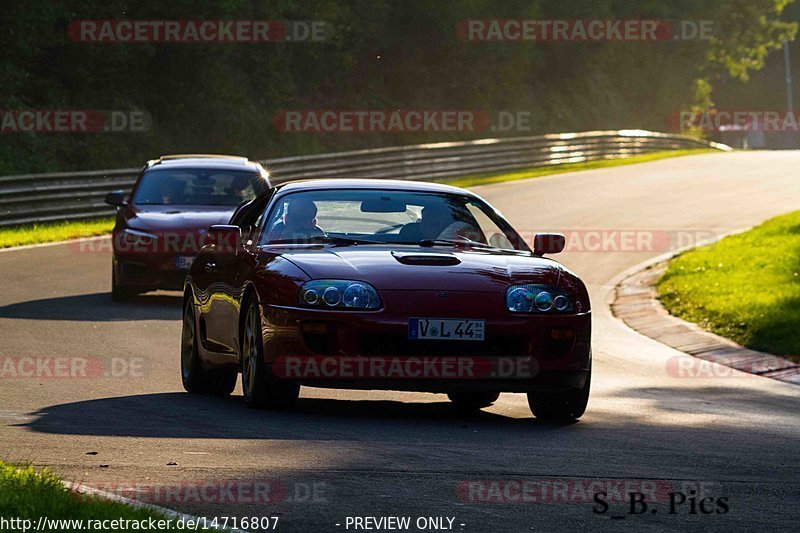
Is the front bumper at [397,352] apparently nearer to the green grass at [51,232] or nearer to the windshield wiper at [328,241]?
the windshield wiper at [328,241]

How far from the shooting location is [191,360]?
1105 centimetres

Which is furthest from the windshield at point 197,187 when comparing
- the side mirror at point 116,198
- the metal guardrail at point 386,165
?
the metal guardrail at point 386,165

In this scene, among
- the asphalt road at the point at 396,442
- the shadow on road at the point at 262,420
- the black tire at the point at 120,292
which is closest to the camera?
the asphalt road at the point at 396,442

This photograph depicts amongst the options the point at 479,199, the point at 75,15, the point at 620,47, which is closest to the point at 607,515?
the point at 479,199

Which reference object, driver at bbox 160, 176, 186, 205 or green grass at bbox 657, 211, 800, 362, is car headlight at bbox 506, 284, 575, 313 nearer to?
green grass at bbox 657, 211, 800, 362

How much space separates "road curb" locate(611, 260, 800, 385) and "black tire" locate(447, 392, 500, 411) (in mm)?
3318

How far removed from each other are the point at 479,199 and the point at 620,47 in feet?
198

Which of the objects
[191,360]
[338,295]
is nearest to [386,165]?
[191,360]

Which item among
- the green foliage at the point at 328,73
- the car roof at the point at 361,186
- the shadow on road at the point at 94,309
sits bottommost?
the shadow on road at the point at 94,309

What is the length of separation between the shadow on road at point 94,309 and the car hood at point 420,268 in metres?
7.25

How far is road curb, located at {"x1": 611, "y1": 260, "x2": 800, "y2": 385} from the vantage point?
565 inches

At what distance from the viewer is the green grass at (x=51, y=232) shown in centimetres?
2464

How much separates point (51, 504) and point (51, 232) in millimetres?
20655

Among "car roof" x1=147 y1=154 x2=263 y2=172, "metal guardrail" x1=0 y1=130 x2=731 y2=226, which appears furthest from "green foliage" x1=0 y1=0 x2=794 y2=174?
"car roof" x1=147 y1=154 x2=263 y2=172
